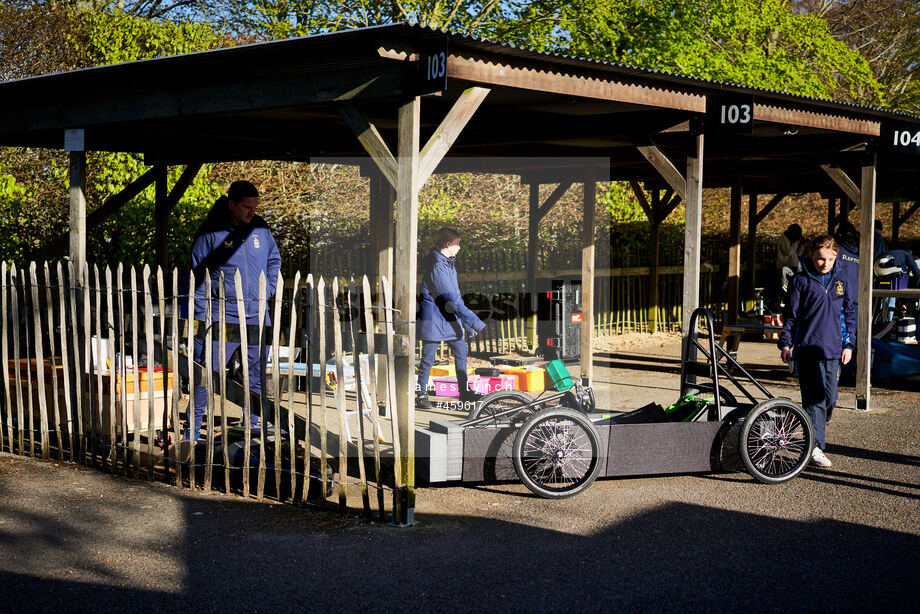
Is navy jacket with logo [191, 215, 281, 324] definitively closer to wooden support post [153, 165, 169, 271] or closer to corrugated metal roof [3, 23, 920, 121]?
corrugated metal roof [3, 23, 920, 121]

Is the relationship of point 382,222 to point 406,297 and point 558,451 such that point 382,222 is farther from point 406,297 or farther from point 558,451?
point 558,451

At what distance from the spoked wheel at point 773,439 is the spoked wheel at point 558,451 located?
1.14m

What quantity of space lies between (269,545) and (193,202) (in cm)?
935

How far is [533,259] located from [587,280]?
97.7 inches

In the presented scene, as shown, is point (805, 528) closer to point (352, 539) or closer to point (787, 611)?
point (787, 611)

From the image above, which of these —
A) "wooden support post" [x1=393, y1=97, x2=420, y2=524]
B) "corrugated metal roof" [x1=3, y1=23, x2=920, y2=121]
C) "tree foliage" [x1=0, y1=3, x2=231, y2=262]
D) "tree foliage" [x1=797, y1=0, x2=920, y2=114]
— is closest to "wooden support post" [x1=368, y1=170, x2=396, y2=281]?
"corrugated metal roof" [x1=3, y1=23, x2=920, y2=121]

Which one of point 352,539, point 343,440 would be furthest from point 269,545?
point 343,440

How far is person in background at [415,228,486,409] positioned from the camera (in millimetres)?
9055

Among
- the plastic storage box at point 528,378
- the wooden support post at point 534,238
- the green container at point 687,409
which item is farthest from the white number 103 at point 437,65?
the wooden support post at point 534,238

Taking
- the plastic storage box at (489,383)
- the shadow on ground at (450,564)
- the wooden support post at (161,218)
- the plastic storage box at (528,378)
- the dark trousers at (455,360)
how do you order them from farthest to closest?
the wooden support post at (161,218) → the plastic storage box at (528,378) → the plastic storage box at (489,383) → the dark trousers at (455,360) → the shadow on ground at (450,564)

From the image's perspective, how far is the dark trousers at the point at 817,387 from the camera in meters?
6.95

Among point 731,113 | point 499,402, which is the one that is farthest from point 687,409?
point 731,113

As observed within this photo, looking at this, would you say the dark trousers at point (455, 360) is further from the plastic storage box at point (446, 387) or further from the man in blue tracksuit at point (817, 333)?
the man in blue tracksuit at point (817, 333)

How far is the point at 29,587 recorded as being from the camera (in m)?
4.45
